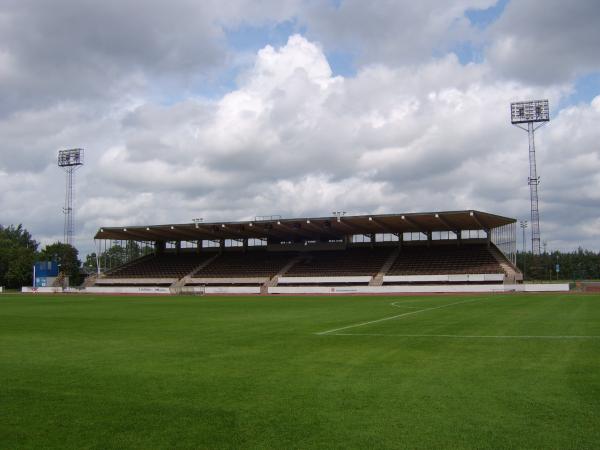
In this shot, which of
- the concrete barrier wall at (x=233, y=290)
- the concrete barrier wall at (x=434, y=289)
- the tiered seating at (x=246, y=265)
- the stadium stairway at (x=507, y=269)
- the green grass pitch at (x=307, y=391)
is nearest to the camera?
→ the green grass pitch at (x=307, y=391)

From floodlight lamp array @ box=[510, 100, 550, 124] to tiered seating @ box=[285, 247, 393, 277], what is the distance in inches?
962

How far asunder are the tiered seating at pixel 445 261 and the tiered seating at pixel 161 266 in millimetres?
29922

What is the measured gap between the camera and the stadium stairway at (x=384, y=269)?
63.8 m

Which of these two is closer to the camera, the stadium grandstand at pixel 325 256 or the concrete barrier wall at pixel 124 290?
the stadium grandstand at pixel 325 256

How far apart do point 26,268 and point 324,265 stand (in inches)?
2148

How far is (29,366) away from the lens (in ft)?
39.5

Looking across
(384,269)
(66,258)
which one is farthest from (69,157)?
(384,269)

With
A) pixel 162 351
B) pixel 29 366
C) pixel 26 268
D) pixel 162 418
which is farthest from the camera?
pixel 26 268

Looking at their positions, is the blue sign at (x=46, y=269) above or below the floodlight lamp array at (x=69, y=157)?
below

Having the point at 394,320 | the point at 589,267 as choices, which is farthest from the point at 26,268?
the point at 589,267

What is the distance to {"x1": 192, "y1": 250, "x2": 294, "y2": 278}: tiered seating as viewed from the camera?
239 ft

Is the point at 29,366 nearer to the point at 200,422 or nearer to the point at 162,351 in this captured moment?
the point at 162,351

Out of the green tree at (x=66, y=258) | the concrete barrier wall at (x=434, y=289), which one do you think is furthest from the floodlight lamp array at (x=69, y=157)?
the concrete barrier wall at (x=434, y=289)

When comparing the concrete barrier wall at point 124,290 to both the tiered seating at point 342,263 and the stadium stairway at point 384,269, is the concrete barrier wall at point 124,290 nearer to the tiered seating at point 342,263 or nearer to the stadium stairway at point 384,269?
the tiered seating at point 342,263
